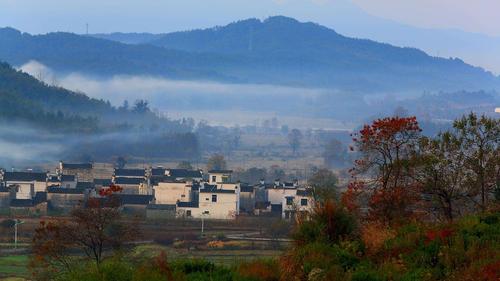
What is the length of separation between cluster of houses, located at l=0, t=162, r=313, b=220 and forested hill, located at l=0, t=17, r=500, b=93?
300 ft

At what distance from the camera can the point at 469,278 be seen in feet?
20.5

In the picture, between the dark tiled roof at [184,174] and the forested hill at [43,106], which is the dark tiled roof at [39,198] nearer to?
the dark tiled roof at [184,174]

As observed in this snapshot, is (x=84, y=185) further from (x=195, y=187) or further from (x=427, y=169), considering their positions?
(x=427, y=169)

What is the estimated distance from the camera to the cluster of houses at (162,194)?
89.9ft

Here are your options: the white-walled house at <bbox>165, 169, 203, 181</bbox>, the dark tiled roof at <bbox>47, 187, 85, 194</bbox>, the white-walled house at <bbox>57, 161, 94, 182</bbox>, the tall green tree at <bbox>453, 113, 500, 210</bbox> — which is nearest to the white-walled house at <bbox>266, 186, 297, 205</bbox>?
the white-walled house at <bbox>165, 169, 203, 181</bbox>

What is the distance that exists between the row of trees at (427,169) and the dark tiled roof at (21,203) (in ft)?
57.3

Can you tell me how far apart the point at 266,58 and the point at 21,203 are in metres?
146

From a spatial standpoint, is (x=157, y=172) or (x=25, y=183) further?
(x=157, y=172)

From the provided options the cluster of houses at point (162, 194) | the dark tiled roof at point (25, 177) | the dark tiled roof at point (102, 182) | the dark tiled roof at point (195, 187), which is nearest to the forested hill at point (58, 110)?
the cluster of houses at point (162, 194)

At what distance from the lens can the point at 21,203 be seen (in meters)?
27.8

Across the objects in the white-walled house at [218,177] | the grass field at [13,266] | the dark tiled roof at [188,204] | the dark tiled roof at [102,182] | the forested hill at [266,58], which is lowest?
the grass field at [13,266]

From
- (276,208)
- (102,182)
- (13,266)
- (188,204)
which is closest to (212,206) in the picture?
(188,204)

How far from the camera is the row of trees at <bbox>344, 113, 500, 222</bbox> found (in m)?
10.4

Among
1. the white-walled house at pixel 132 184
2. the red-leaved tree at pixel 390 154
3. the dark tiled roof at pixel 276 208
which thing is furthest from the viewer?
the white-walled house at pixel 132 184
